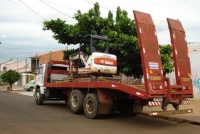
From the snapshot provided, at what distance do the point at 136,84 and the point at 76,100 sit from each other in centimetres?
320

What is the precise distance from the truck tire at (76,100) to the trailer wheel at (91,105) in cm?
51

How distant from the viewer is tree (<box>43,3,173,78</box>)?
53.8 feet

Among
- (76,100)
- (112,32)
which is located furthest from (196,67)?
(76,100)

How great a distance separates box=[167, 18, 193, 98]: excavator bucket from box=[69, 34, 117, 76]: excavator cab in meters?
3.30

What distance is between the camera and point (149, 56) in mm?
9625

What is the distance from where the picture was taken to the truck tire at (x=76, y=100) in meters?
12.5

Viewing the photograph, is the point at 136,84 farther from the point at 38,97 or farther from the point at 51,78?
the point at 38,97

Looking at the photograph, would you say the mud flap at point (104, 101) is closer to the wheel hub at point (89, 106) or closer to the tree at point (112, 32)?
the wheel hub at point (89, 106)

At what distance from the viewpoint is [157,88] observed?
941cm

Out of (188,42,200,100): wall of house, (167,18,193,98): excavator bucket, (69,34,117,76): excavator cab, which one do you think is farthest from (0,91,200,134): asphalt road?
(188,42,200,100): wall of house

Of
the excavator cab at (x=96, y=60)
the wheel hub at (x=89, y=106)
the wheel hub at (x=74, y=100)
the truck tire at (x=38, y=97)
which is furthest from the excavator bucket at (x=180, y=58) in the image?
the truck tire at (x=38, y=97)

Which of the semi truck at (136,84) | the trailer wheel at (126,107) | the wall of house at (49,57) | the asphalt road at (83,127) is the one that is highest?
the wall of house at (49,57)

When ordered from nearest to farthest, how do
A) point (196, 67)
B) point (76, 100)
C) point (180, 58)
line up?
point (180, 58)
point (76, 100)
point (196, 67)

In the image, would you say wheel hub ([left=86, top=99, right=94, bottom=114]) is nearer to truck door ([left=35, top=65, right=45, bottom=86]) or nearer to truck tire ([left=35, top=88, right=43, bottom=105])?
truck door ([left=35, top=65, right=45, bottom=86])
